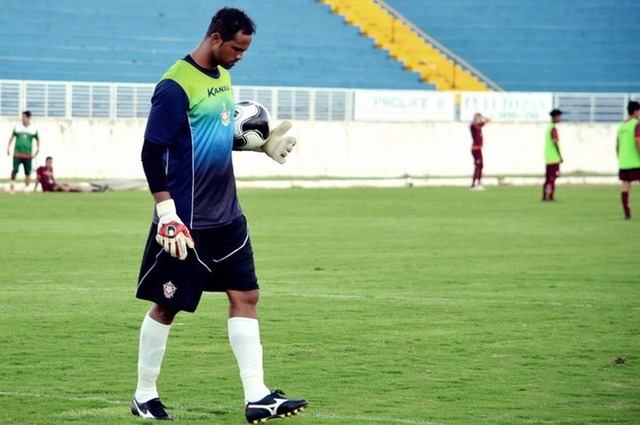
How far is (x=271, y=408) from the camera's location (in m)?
6.95

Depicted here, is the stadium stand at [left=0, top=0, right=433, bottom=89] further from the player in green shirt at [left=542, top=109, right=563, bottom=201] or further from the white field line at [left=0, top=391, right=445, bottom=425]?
the white field line at [left=0, top=391, right=445, bottom=425]

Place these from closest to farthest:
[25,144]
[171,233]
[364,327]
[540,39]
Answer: [171,233]
[364,327]
[25,144]
[540,39]

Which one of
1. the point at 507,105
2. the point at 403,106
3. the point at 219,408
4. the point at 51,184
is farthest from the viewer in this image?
the point at 507,105

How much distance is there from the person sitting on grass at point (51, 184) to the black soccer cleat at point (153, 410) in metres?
23.7

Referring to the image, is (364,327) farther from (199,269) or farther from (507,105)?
(507,105)

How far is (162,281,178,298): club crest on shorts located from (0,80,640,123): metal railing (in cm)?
2708

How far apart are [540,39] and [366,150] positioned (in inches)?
454

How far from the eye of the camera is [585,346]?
32.1ft

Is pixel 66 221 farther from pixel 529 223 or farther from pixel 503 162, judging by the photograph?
pixel 503 162

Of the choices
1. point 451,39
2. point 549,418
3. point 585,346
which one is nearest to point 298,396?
point 549,418

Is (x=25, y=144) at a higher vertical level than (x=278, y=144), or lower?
lower

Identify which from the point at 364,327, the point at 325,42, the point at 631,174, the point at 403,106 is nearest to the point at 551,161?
the point at 631,174

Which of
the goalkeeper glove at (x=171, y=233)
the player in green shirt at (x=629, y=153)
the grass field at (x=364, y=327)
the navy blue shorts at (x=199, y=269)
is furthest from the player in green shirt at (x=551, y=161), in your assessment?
the goalkeeper glove at (x=171, y=233)

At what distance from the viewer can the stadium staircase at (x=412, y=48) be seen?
44.6 m
